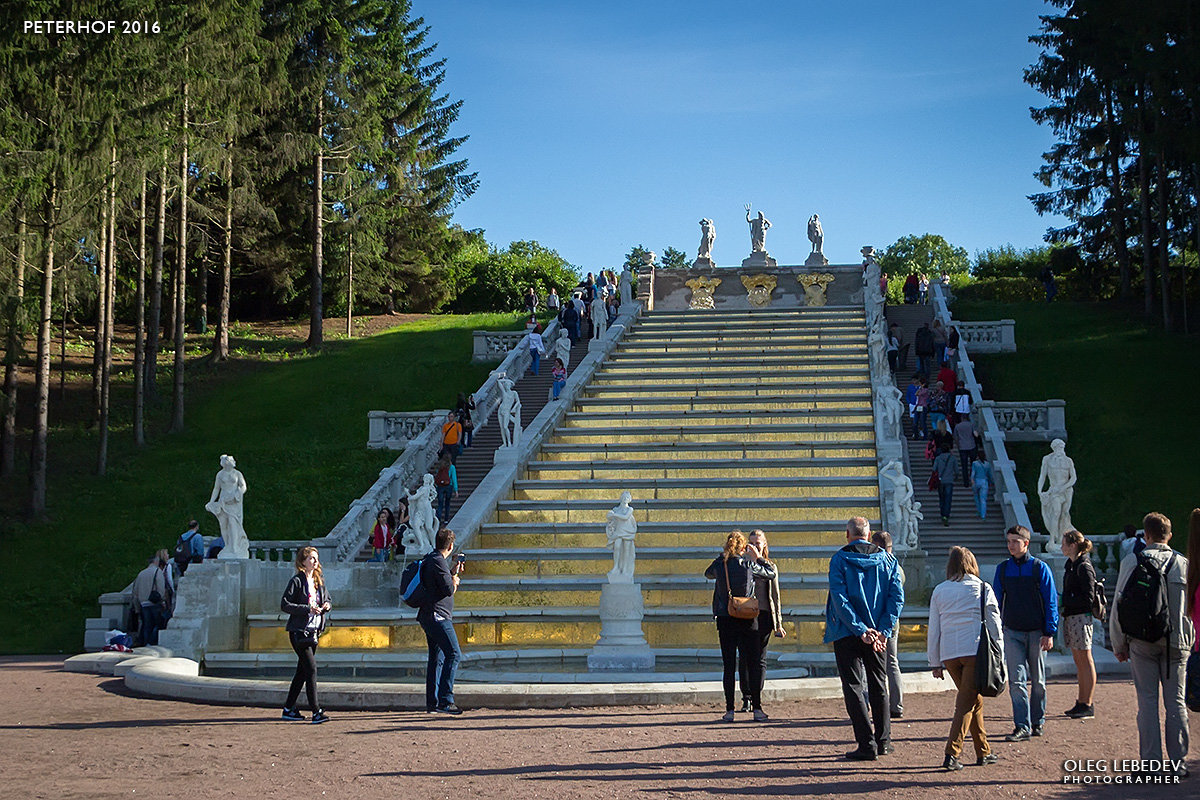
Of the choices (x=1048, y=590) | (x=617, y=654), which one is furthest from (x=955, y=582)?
(x=617, y=654)

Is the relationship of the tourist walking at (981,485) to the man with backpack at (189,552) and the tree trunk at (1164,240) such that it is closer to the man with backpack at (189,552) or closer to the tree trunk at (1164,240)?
the man with backpack at (189,552)

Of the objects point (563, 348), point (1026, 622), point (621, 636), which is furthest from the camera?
point (563, 348)

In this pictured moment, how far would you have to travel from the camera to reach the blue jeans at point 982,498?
67.6 ft

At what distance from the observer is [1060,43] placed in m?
40.3

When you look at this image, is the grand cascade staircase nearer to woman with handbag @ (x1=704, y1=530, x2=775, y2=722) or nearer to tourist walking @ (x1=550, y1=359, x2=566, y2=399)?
tourist walking @ (x1=550, y1=359, x2=566, y2=399)

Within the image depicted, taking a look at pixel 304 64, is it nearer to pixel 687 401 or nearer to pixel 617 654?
pixel 687 401

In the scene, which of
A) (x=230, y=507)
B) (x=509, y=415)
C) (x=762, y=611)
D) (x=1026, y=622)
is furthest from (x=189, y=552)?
(x=1026, y=622)

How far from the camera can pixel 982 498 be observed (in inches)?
813

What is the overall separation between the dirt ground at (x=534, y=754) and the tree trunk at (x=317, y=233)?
27.2m

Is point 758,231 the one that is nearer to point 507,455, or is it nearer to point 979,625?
point 507,455

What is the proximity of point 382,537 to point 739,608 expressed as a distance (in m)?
10.5

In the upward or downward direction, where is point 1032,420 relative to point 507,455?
upward

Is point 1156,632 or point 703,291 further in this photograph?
point 703,291

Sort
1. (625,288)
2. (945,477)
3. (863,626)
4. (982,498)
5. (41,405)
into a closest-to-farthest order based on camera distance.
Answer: (863,626) < (945,477) < (982,498) < (41,405) < (625,288)
